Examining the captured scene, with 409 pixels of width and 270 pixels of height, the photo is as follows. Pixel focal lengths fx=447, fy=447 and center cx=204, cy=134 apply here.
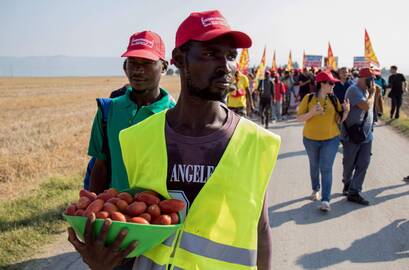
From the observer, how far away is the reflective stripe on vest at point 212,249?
169cm

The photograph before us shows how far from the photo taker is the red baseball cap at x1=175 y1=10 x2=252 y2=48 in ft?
5.75

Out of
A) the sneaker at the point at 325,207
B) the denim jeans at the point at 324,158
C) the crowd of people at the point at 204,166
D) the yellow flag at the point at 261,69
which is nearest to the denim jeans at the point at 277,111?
the yellow flag at the point at 261,69

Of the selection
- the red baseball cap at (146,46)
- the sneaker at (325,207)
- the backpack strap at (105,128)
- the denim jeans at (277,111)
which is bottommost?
the denim jeans at (277,111)

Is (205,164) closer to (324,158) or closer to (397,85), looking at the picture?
(324,158)

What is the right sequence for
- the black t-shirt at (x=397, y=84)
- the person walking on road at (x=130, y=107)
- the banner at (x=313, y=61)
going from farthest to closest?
the banner at (x=313, y=61), the black t-shirt at (x=397, y=84), the person walking on road at (x=130, y=107)

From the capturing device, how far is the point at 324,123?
20.5 ft

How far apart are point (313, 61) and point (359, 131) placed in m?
15.4

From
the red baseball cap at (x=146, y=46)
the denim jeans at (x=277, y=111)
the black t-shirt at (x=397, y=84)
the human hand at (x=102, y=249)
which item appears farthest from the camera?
the denim jeans at (x=277, y=111)

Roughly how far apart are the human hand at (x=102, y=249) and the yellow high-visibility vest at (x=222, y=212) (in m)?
0.18

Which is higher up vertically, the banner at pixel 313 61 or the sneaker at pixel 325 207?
the banner at pixel 313 61

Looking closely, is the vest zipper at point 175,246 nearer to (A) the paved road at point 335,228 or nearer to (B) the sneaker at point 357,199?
(A) the paved road at point 335,228

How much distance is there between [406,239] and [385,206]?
49.1 inches

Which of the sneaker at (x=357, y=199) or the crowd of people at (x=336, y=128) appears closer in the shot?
the crowd of people at (x=336, y=128)

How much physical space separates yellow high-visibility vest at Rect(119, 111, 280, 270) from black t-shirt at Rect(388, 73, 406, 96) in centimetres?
1502
